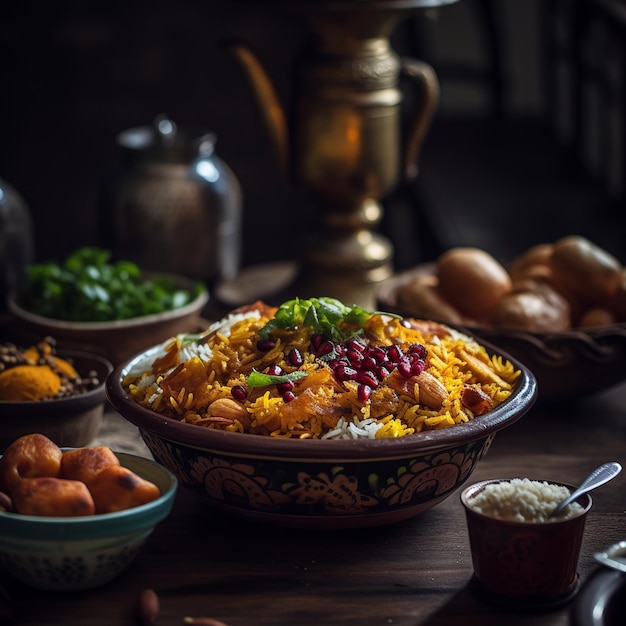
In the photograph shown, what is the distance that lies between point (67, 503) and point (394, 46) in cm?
471

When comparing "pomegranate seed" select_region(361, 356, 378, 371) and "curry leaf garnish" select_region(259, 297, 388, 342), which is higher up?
"curry leaf garnish" select_region(259, 297, 388, 342)

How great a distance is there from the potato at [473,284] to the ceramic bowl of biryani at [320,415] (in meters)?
0.54

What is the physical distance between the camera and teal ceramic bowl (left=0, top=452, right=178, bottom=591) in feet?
4.66

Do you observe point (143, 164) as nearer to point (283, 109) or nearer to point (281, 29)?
point (283, 109)

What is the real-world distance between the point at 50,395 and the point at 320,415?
2.05 ft

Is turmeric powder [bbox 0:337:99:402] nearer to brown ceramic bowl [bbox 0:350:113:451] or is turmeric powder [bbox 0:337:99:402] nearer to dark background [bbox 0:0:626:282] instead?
brown ceramic bowl [bbox 0:350:113:451]

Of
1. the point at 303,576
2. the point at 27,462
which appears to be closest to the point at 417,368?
the point at 303,576

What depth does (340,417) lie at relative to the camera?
5.28 feet

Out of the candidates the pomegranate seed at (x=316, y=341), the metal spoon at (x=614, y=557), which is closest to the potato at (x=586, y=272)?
the pomegranate seed at (x=316, y=341)

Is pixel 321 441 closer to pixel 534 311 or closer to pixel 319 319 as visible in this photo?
pixel 319 319

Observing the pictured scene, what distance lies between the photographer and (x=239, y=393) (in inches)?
64.7

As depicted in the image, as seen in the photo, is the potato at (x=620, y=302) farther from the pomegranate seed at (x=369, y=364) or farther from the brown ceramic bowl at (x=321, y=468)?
the pomegranate seed at (x=369, y=364)

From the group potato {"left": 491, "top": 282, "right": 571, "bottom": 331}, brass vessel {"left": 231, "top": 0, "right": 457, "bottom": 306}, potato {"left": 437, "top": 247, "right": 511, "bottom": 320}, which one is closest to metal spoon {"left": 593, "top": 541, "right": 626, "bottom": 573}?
potato {"left": 491, "top": 282, "right": 571, "bottom": 331}

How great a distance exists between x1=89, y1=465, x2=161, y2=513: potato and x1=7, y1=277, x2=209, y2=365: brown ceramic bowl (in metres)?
0.83
